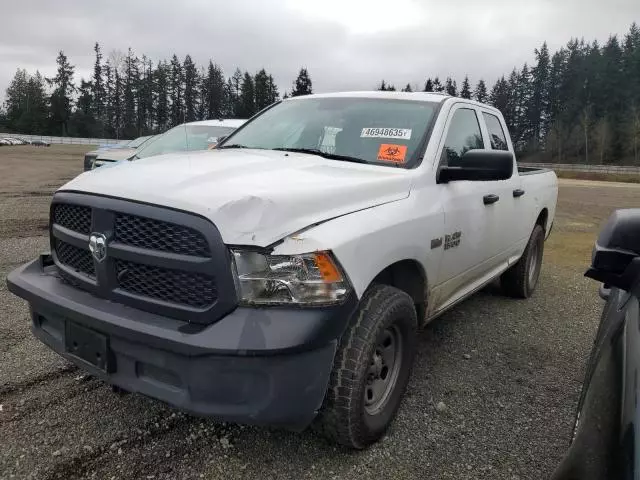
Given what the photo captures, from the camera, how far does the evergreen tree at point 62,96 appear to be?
84.4m

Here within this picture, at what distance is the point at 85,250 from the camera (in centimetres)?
252

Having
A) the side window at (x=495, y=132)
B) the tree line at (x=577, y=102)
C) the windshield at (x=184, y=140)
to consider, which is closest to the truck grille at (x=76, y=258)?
the side window at (x=495, y=132)

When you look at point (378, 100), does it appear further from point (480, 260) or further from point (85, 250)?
point (85, 250)

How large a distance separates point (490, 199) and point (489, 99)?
338ft

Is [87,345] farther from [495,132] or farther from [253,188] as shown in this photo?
[495,132]

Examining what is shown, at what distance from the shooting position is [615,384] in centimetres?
138

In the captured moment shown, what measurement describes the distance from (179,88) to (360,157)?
93.3 m

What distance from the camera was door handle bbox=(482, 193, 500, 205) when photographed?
3.87 meters

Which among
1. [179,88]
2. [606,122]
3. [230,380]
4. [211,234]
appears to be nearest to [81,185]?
[211,234]

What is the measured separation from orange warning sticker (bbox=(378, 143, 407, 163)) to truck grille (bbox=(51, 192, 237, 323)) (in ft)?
4.93

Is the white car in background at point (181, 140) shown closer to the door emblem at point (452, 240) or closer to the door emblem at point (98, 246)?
the door emblem at point (452, 240)

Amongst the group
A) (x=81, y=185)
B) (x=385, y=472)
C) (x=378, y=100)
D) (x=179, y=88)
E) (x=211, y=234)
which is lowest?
(x=385, y=472)

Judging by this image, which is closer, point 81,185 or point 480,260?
point 81,185

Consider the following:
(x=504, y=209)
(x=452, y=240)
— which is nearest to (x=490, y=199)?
(x=504, y=209)
